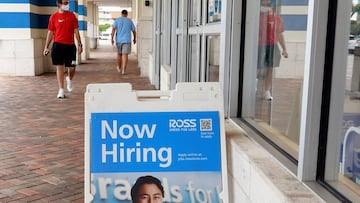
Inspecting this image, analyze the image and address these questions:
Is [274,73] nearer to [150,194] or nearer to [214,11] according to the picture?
[214,11]

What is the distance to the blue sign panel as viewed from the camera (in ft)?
5.84

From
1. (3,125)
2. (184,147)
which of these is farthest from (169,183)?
(3,125)

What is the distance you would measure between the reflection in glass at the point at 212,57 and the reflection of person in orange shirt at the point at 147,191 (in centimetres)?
102

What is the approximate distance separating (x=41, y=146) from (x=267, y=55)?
2.46 meters

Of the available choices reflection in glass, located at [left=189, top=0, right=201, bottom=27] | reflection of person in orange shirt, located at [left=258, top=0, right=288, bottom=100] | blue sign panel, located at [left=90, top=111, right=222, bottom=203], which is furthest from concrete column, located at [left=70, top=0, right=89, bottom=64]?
blue sign panel, located at [left=90, top=111, right=222, bottom=203]

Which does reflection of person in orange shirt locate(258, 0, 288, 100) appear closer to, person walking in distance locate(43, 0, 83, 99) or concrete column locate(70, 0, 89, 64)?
person walking in distance locate(43, 0, 83, 99)

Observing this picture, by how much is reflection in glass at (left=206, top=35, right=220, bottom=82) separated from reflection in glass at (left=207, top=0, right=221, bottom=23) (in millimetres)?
110

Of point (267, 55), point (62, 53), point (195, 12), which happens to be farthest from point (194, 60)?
point (62, 53)

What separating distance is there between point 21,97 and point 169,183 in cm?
562

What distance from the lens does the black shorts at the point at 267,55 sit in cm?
227

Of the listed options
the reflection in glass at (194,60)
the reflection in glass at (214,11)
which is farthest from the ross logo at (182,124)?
the reflection in glass at (194,60)

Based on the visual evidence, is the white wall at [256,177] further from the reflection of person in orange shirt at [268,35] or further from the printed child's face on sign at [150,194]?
the reflection of person in orange shirt at [268,35]

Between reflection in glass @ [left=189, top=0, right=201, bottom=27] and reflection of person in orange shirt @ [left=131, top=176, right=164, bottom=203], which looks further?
reflection in glass @ [left=189, top=0, right=201, bottom=27]

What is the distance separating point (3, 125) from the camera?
4820 mm
